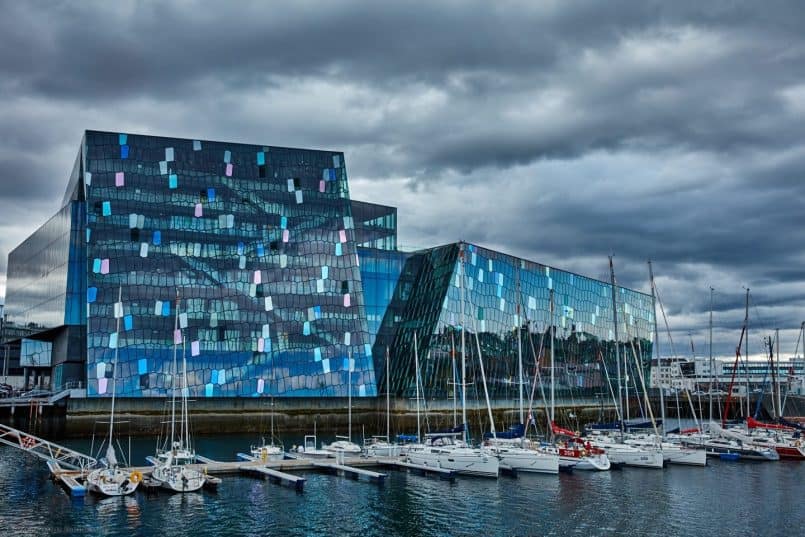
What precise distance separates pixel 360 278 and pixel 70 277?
33.7 metres

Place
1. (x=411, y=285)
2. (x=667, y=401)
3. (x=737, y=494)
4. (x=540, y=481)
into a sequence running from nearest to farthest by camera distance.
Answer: (x=737, y=494)
(x=540, y=481)
(x=411, y=285)
(x=667, y=401)

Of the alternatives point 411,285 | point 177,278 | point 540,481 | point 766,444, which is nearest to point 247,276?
point 177,278

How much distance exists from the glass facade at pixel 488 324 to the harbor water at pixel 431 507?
31194 millimetres

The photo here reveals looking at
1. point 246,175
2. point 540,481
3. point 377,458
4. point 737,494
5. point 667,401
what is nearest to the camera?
point 737,494

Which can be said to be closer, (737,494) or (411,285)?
(737,494)

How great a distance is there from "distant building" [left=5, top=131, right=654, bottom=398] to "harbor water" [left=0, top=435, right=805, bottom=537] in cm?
2825

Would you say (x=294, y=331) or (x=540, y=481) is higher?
(x=294, y=331)

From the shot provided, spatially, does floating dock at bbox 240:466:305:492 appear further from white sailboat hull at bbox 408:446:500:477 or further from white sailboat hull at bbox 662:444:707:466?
white sailboat hull at bbox 662:444:707:466

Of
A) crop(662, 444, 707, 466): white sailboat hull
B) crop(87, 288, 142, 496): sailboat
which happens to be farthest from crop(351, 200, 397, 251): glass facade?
crop(87, 288, 142, 496): sailboat

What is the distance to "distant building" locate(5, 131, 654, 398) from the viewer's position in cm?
8762

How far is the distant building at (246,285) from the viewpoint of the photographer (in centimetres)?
8762

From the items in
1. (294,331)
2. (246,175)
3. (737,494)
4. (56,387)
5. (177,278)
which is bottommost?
(737,494)

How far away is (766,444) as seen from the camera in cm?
7300

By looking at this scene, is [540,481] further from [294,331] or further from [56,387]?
[56,387]
